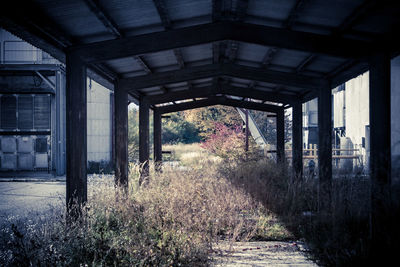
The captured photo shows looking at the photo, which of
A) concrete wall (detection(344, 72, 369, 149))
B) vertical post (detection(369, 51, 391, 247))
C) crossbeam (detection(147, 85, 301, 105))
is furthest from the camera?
concrete wall (detection(344, 72, 369, 149))

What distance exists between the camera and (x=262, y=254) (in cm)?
474

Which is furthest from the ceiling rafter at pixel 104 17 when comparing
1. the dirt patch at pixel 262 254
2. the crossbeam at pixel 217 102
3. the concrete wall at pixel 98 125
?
the concrete wall at pixel 98 125

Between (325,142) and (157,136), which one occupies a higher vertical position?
(157,136)

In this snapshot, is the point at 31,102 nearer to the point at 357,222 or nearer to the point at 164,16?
the point at 164,16

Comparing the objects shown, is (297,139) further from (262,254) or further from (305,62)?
(262,254)

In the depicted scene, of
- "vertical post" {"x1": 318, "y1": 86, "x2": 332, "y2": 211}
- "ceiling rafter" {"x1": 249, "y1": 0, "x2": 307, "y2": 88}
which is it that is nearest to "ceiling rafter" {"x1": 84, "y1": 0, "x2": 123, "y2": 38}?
"ceiling rafter" {"x1": 249, "y1": 0, "x2": 307, "y2": 88}

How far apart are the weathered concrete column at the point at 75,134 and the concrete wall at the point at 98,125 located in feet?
39.5

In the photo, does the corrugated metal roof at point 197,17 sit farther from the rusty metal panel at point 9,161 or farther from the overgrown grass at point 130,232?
the rusty metal panel at point 9,161

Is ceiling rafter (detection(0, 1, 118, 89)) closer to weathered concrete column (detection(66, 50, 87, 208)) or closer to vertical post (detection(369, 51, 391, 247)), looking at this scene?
weathered concrete column (detection(66, 50, 87, 208))

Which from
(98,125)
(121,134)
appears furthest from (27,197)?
(98,125)

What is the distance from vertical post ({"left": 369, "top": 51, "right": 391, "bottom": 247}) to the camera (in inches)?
181

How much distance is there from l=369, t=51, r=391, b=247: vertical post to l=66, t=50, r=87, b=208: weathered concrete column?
476cm

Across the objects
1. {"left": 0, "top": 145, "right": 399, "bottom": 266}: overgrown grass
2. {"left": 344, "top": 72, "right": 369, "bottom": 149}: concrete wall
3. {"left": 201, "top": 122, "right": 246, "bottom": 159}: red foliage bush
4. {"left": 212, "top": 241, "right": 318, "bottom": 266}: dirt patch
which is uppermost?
{"left": 344, "top": 72, "right": 369, "bottom": 149}: concrete wall

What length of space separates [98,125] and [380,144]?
1485cm
